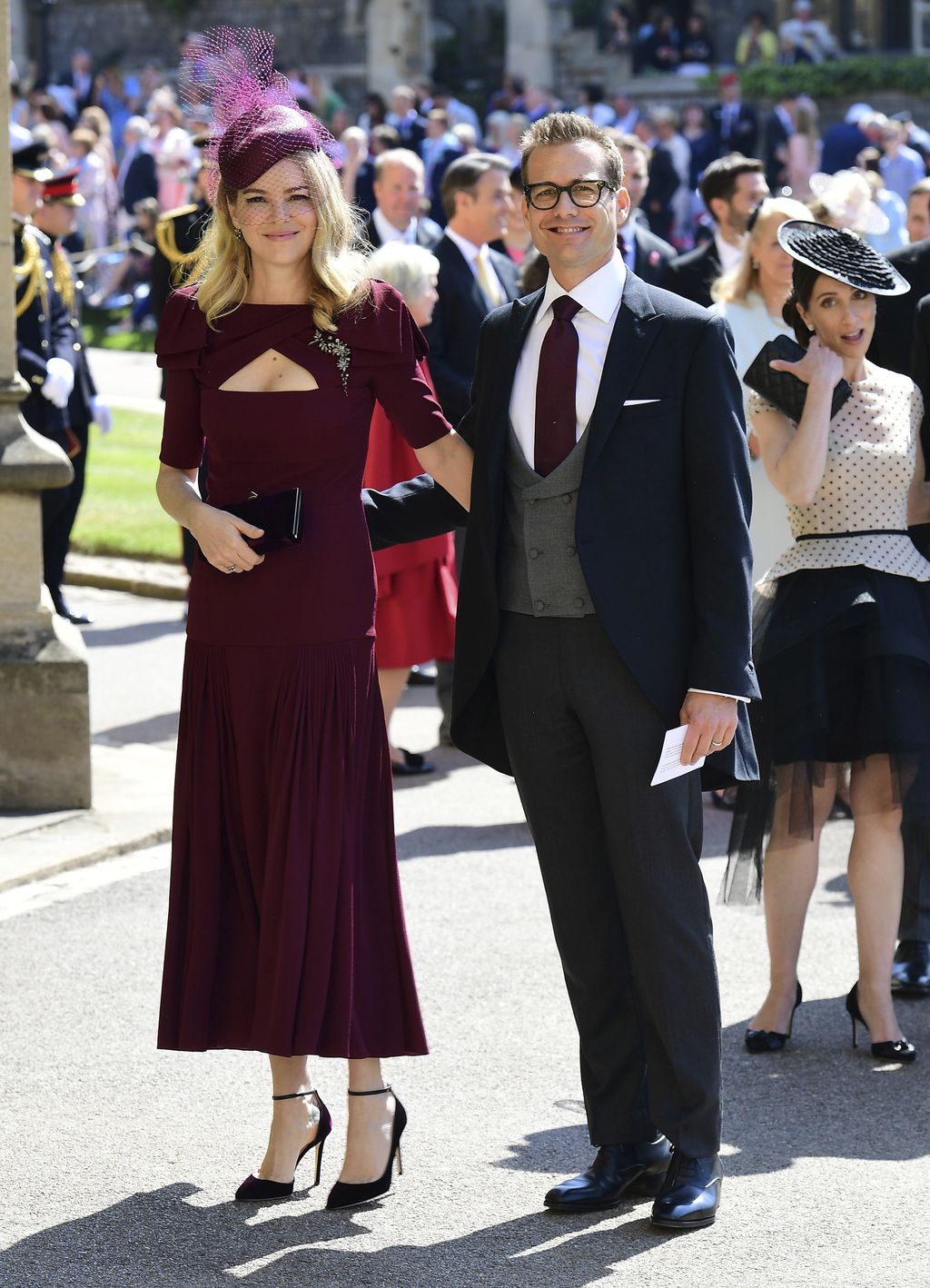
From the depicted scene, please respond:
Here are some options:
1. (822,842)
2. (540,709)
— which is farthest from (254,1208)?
(822,842)

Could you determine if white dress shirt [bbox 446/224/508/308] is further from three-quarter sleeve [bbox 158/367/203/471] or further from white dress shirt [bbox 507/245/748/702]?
white dress shirt [bbox 507/245/748/702]

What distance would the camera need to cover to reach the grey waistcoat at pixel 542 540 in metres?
3.80

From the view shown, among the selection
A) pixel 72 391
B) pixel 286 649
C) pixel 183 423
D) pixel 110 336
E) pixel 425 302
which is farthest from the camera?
pixel 110 336

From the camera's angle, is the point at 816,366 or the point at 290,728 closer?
the point at 290,728

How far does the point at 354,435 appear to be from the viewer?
3996 mm

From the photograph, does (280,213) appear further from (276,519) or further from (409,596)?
(409,596)

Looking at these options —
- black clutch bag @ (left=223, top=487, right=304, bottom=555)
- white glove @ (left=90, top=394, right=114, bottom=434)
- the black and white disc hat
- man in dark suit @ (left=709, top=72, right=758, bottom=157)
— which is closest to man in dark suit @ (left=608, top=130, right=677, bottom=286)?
white glove @ (left=90, top=394, right=114, bottom=434)

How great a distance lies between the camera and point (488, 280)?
28.0 ft

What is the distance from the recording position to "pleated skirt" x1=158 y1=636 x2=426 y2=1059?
13.0ft

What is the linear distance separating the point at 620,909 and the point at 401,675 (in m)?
3.59

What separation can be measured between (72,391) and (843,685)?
19.6 feet

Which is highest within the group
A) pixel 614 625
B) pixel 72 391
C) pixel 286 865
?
pixel 614 625

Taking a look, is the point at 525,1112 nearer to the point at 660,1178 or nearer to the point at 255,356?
the point at 660,1178

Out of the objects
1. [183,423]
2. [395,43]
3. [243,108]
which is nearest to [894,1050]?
[183,423]
